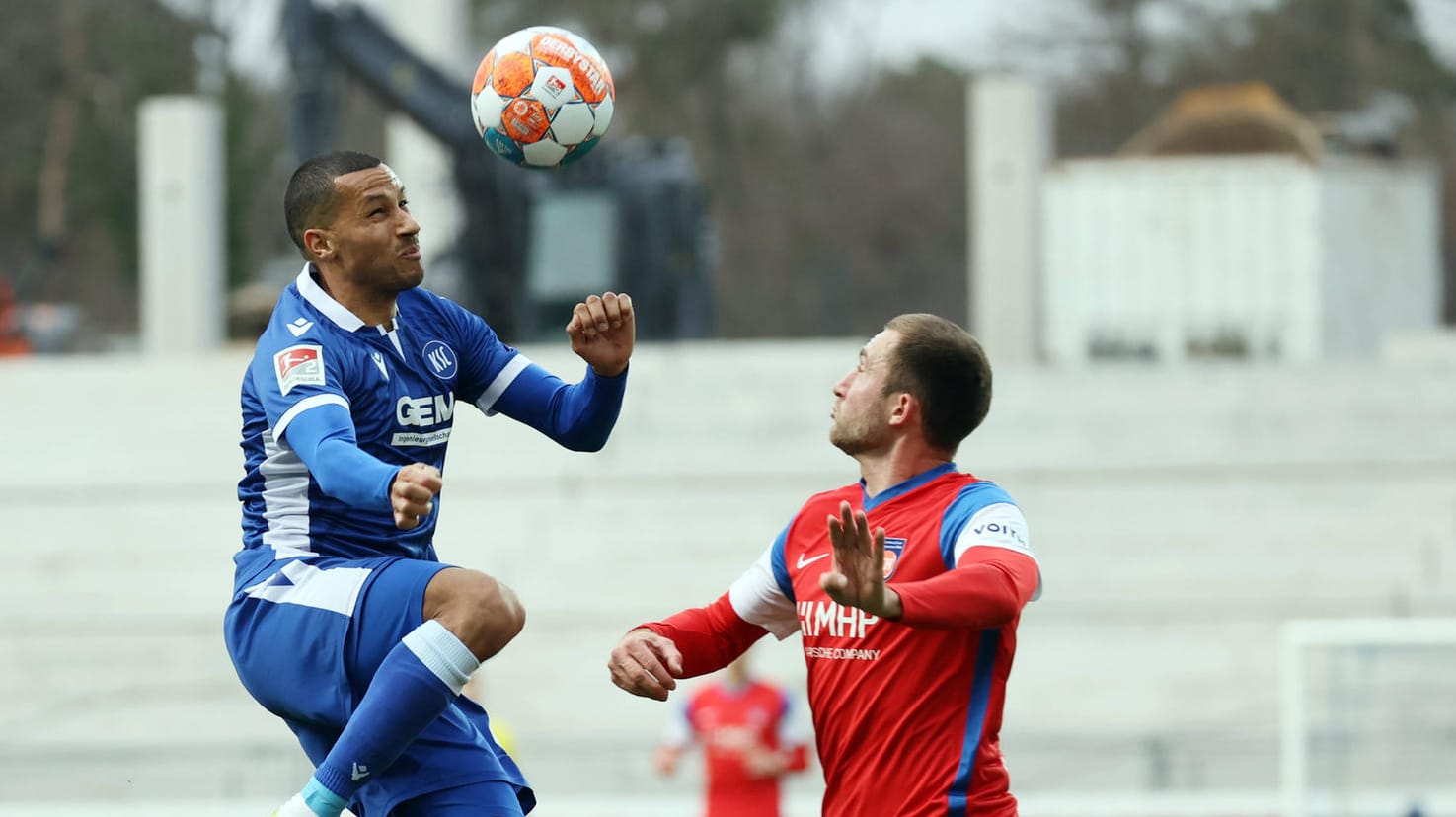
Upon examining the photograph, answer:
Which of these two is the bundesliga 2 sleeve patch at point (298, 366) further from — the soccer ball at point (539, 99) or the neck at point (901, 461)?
the neck at point (901, 461)

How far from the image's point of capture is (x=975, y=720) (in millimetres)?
4086

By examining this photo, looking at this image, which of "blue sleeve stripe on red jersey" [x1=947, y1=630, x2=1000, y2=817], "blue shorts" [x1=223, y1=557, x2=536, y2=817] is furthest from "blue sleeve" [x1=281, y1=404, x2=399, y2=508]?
"blue sleeve stripe on red jersey" [x1=947, y1=630, x2=1000, y2=817]

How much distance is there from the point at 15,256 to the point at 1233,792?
1466 inches

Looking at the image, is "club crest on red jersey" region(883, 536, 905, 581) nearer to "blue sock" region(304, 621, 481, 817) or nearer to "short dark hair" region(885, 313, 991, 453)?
"short dark hair" region(885, 313, 991, 453)

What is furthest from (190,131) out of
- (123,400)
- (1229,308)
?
(1229,308)

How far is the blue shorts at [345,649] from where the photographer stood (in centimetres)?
422

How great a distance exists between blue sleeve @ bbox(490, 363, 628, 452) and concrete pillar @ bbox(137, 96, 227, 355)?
23.4 m

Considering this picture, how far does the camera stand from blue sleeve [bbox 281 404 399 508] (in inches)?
150

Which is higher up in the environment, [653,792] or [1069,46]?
[1069,46]

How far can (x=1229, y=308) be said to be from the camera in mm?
27766

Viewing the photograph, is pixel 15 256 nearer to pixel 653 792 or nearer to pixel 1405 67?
pixel 1405 67

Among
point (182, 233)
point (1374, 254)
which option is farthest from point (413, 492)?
point (1374, 254)

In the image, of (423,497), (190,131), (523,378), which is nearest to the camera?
(423,497)

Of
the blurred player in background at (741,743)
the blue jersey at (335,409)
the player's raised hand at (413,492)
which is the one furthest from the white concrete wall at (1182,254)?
the player's raised hand at (413,492)
